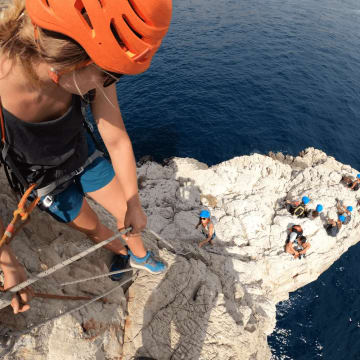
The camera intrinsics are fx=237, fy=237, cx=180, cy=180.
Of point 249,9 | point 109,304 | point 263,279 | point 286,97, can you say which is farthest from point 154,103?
point 249,9

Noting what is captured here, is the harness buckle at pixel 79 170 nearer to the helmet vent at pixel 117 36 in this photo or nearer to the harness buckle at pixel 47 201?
the harness buckle at pixel 47 201

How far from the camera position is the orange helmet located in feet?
4.76

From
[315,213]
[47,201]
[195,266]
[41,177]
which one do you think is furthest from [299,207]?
[41,177]

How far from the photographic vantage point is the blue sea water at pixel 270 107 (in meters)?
12.9

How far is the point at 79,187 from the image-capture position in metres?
3.40

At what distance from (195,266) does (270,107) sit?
22.0 metres

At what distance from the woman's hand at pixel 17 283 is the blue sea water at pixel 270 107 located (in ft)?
42.8

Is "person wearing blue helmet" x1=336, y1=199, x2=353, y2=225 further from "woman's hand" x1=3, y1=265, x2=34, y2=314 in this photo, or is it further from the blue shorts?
"woman's hand" x1=3, y1=265, x2=34, y2=314

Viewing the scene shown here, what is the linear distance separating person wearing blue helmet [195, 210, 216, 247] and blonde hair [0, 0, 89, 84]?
1052cm

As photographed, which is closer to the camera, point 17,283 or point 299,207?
point 17,283

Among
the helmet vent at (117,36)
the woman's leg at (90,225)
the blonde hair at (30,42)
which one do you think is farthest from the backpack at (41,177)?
the helmet vent at (117,36)

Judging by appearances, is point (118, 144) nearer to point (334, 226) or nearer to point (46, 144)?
point (46, 144)

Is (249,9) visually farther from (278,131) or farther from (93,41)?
(93,41)

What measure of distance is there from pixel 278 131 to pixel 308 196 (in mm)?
9852
